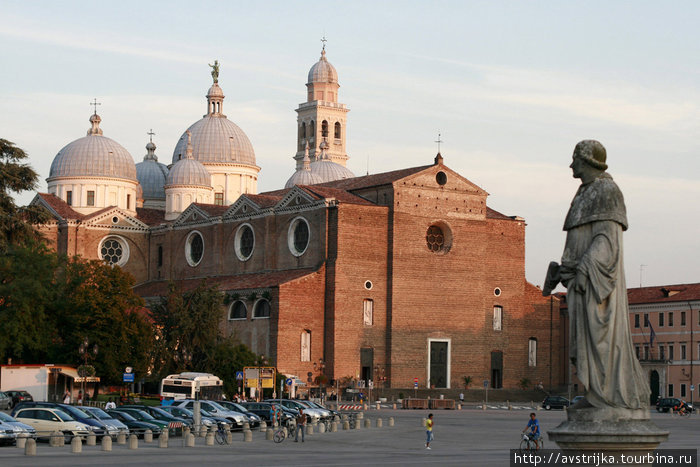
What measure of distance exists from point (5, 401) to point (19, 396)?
2.53m

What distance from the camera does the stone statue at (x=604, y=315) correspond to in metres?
9.23

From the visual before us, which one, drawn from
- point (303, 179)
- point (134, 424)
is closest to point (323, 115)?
point (303, 179)

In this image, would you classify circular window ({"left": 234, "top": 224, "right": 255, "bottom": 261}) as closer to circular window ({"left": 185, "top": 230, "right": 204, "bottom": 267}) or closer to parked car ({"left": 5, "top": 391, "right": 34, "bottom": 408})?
circular window ({"left": 185, "top": 230, "right": 204, "bottom": 267})

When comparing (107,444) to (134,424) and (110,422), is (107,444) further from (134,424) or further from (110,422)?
(134,424)

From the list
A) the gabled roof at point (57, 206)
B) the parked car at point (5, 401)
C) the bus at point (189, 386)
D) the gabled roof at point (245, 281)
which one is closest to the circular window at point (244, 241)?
the gabled roof at point (245, 281)

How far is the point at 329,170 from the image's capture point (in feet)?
408

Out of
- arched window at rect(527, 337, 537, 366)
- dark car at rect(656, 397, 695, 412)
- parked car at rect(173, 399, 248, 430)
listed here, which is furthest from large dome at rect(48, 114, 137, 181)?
parked car at rect(173, 399, 248, 430)

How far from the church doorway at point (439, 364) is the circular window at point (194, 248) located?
2252cm

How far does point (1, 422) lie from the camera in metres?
36.7

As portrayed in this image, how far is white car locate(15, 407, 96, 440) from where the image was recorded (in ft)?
126

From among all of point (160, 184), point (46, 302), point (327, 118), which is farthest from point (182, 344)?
point (327, 118)

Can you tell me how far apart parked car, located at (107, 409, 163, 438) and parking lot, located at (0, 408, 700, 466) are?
2.53ft

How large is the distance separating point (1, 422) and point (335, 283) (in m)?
47.2

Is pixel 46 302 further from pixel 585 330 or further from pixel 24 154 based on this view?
pixel 585 330
